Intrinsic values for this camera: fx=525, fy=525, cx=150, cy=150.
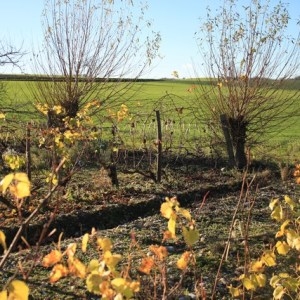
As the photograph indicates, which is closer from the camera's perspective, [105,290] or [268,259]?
[105,290]

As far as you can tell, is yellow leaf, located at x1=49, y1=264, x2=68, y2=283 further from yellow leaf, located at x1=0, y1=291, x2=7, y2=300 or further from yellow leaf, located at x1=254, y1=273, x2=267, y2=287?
yellow leaf, located at x1=254, y1=273, x2=267, y2=287

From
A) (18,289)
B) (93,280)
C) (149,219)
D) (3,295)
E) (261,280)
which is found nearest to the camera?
(18,289)

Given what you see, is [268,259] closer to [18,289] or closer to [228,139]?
[18,289]

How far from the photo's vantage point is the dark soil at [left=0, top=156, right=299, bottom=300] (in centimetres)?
439

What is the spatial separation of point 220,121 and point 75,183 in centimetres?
369

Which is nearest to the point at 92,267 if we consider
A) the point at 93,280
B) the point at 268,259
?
the point at 93,280

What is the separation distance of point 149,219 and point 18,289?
5.10m

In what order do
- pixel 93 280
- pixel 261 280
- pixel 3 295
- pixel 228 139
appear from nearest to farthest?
pixel 3 295 < pixel 93 280 < pixel 261 280 < pixel 228 139

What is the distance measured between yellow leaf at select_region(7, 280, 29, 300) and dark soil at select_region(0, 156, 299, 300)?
139cm

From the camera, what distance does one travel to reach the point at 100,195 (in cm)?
793

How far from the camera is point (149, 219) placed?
6.53 meters

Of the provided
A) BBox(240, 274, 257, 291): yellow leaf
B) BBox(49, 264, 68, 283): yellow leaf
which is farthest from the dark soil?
BBox(49, 264, 68, 283): yellow leaf

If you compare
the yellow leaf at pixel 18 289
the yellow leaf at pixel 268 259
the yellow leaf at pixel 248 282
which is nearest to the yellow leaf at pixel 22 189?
the yellow leaf at pixel 18 289

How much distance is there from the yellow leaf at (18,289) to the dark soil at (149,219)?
A: 1393 mm
